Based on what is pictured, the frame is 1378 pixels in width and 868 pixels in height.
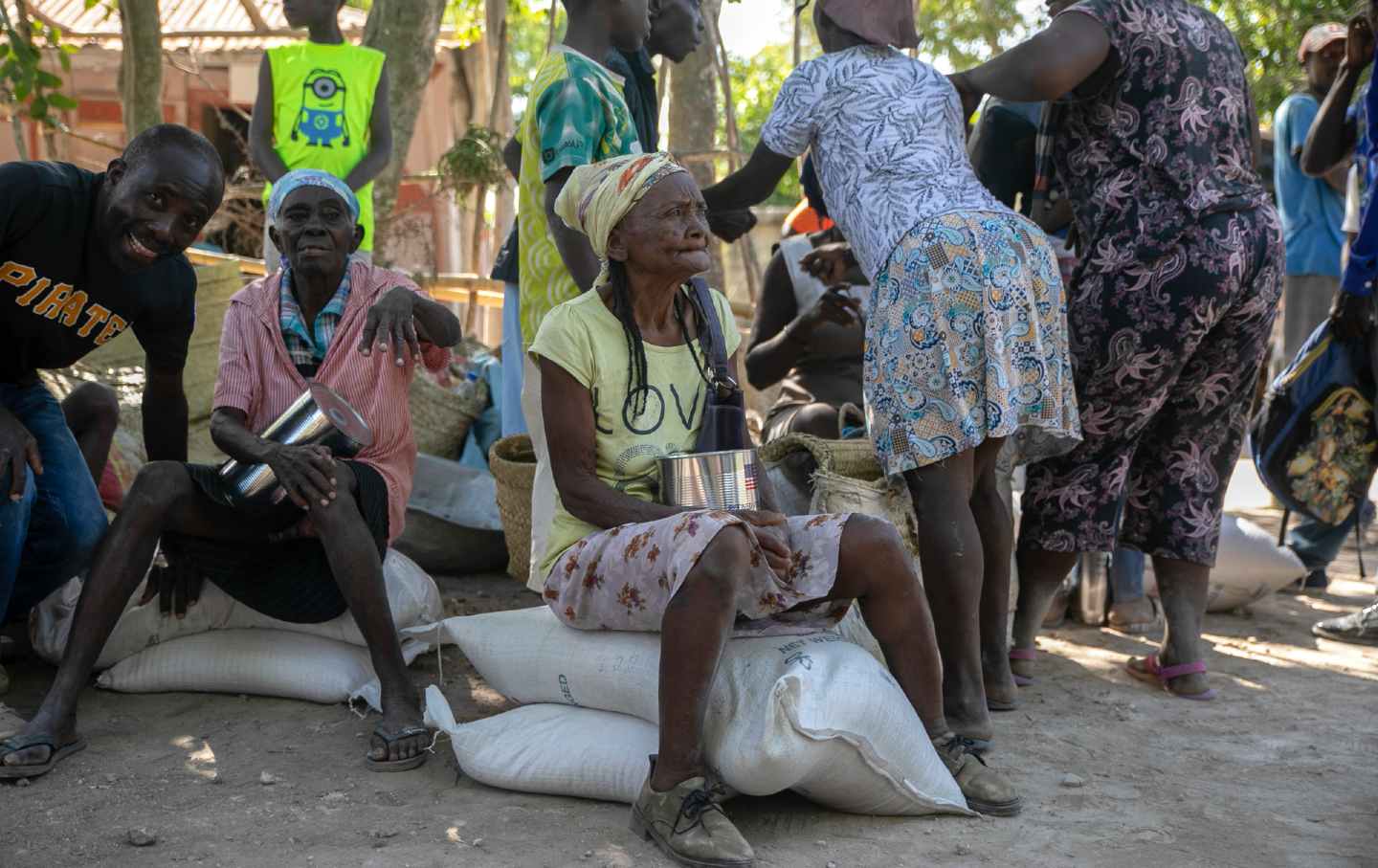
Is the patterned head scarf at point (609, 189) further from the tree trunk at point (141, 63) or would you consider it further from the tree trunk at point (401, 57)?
the tree trunk at point (141, 63)

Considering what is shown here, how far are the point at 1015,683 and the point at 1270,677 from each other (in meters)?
0.83

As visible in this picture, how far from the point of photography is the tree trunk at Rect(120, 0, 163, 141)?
249 inches

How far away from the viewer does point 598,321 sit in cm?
297

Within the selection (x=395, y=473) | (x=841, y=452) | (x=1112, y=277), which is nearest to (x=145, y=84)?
(x=395, y=473)

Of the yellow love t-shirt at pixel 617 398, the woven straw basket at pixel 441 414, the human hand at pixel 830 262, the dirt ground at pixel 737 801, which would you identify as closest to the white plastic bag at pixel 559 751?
the dirt ground at pixel 737 801

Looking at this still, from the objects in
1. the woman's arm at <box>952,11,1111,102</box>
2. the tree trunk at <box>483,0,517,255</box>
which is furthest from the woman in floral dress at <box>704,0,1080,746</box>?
the tree trunk at <box>483,0,517,255</box>

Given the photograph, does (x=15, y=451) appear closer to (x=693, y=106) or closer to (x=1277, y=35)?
(x=693, y=106)

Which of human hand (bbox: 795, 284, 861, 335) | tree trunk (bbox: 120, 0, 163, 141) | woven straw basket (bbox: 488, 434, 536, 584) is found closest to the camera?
woven straw basket (bbox: 488, 434, 536, 584)

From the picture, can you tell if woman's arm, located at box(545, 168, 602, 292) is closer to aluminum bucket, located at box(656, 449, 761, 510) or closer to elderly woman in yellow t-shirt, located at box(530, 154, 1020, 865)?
elderly woman in yellow t-shirt, located at box(530, 154, 1020, 865)

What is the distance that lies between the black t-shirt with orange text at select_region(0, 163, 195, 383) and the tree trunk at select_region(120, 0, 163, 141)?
3.31 meters

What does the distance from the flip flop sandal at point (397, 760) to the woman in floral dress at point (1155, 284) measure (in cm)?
174

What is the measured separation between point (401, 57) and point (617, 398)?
4104mm

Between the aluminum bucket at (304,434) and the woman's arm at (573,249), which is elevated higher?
the woman's arm at (573,249)

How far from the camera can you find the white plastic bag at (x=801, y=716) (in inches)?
101
